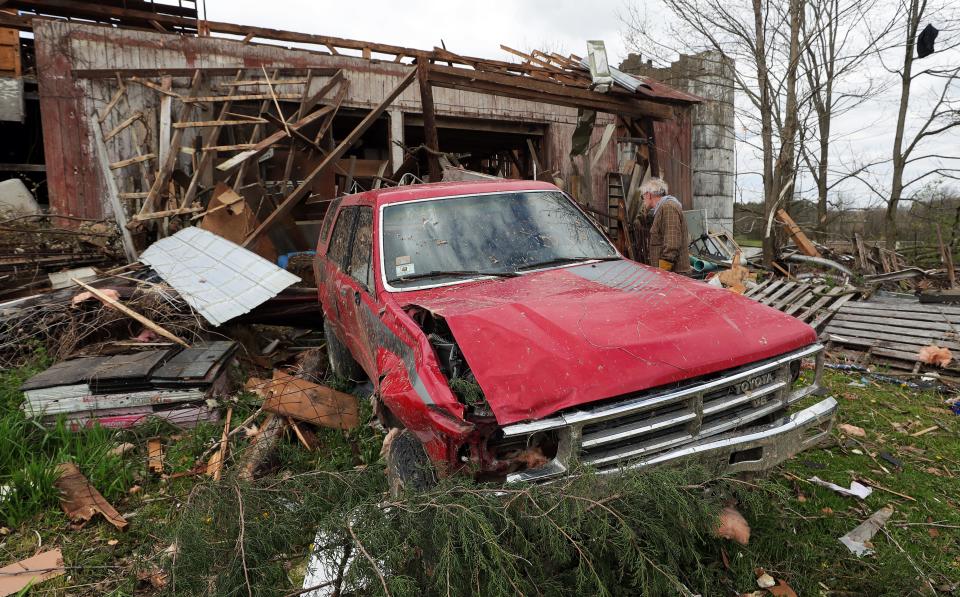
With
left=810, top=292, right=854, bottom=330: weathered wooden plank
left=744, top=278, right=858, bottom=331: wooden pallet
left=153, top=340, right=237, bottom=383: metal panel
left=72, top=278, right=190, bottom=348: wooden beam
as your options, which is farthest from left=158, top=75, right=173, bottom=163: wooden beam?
left=810, top=292, right=854, bottom=330: weathered wooden plank

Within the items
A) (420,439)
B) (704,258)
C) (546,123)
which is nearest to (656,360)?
(420,439)

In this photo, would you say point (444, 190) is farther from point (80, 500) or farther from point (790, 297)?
point (790, 297)

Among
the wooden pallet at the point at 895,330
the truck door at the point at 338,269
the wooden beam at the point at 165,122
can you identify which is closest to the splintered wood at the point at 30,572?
the truck door at the point at 338,269

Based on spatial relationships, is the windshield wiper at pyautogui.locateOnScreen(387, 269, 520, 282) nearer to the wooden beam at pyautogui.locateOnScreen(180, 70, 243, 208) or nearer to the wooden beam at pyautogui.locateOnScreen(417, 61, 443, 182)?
the wooden beam at pyautogui.locateOnScreen(417, 61, 443, 182)

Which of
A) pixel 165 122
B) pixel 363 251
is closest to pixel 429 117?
pixel 363 251

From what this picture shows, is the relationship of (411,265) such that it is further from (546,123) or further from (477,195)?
(546,123)

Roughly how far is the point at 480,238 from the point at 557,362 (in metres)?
1.56

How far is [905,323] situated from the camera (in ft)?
22.0

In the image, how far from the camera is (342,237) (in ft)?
15.8

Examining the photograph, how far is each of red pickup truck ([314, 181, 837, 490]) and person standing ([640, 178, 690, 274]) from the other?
7.96 ft

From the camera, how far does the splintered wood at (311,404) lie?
4430 millimetres

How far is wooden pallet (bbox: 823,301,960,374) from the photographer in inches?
240

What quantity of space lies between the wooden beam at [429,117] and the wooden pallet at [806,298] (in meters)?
4.87

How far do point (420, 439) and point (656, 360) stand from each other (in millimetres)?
1105
